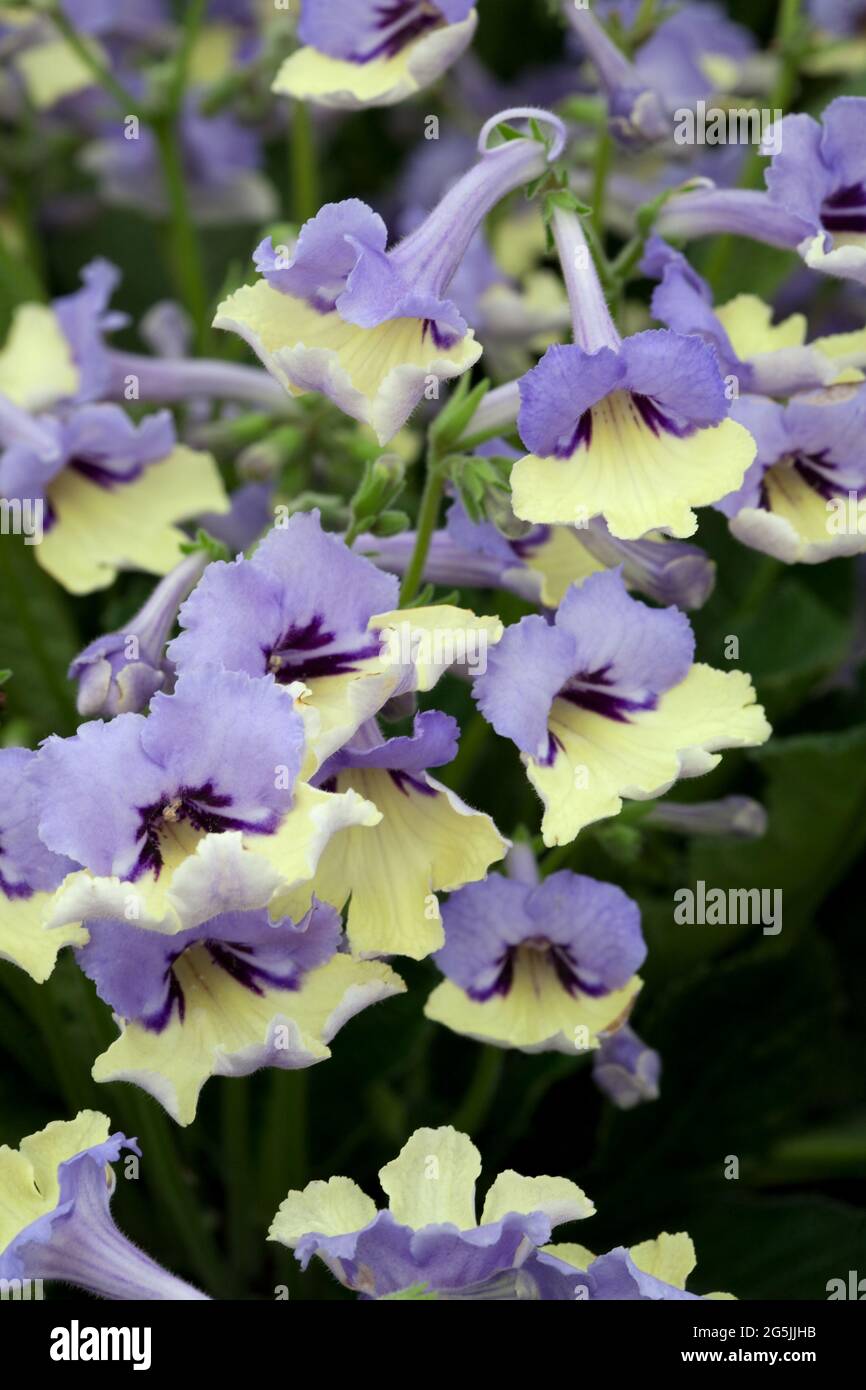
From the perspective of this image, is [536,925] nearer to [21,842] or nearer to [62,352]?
[21,842]

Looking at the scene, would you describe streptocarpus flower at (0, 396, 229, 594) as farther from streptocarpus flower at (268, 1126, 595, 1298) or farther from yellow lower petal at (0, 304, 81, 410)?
streptocarpus flower at (268, 1126, 595, 1298)

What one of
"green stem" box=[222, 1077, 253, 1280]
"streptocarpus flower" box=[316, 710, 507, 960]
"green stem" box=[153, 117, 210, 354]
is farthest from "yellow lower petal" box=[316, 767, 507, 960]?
"green stem" box=[153, 117, 210, 354]

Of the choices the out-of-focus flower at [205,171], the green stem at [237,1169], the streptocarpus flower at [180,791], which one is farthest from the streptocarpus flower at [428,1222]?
the out-of-focus flower at [205,171]

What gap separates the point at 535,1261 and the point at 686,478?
0.88 feet

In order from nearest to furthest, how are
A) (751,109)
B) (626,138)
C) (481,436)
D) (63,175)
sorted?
1. (481,436)
2. (626,138)
3. (751,109)
4. (63,175)

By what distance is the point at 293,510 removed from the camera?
0.71m

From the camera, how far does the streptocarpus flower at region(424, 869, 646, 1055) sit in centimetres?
67

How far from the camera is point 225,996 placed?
61 cm

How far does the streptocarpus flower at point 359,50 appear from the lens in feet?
2.40

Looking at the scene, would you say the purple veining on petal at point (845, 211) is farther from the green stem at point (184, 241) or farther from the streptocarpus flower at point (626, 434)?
the green stem at point (184, 241)

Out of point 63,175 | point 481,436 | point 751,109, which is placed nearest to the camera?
point 481,436

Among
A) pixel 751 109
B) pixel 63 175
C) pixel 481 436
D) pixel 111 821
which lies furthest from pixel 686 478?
pixel 63 175

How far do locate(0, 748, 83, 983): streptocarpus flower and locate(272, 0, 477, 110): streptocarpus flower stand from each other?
0.33m
